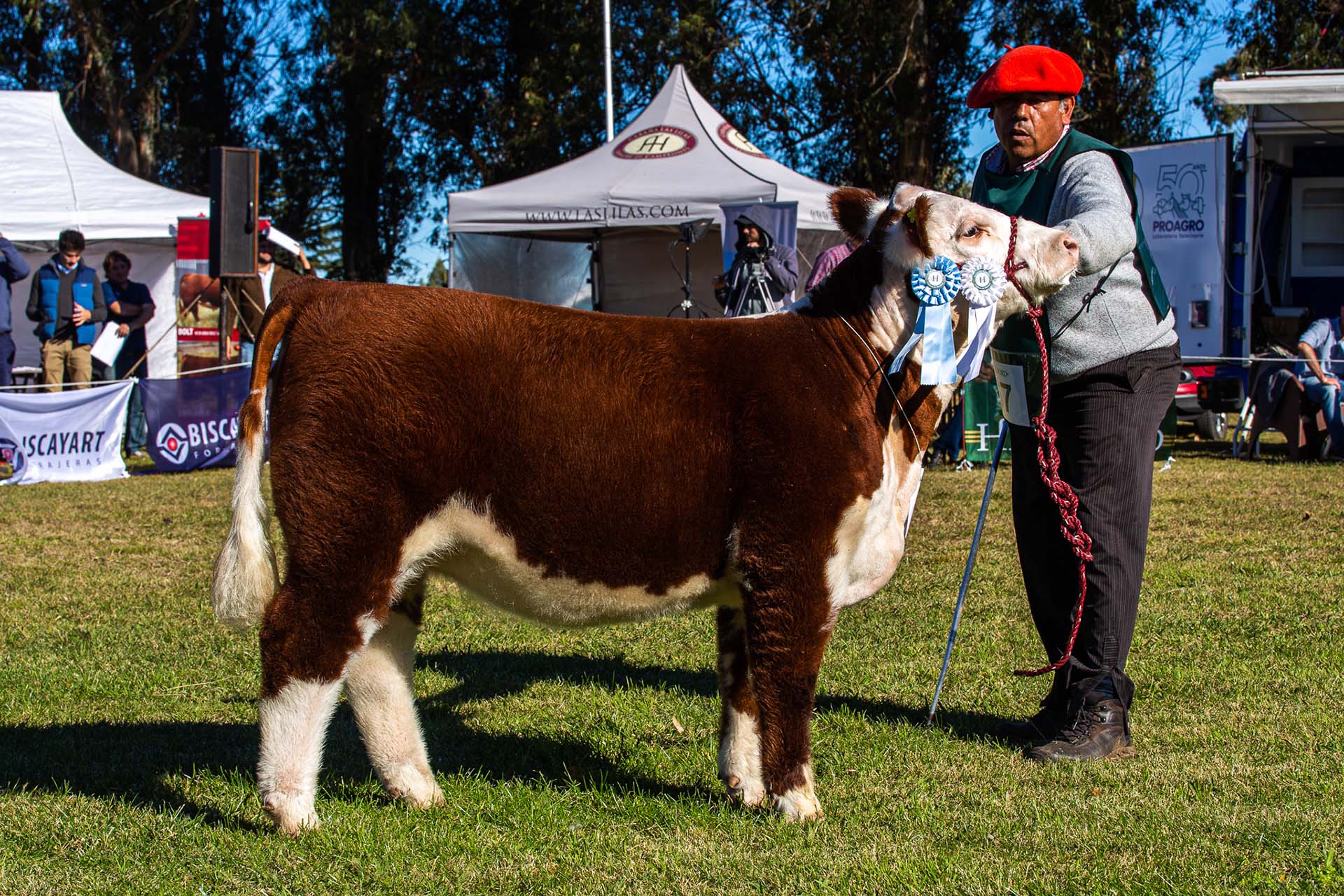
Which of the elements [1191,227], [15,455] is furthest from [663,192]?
[15,455]

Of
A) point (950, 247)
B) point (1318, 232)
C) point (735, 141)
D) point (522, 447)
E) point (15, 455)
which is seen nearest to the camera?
point (522, 447)

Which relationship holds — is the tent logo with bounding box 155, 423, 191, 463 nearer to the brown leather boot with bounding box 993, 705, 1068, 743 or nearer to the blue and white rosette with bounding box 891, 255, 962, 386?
the brown leather boot with bounding box 993, 705, 1068, 743

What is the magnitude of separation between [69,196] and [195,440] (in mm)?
5031

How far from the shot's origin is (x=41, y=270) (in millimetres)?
13461

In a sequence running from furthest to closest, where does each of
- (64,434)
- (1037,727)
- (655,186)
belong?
(655,186) → (64,434) → (1037,727)

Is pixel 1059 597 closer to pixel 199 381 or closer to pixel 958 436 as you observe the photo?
pixel 958 436

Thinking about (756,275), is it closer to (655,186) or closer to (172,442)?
(655,186)

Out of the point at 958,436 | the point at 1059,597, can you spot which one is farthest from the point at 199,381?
the point at 1059,597

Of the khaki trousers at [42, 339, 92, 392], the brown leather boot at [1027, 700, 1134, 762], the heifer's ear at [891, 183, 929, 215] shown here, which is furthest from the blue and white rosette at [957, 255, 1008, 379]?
the khaki trousers at [42, 339, 92, 392]

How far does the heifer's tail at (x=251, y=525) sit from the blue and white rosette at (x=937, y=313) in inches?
71.6

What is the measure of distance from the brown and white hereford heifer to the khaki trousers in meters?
11.3

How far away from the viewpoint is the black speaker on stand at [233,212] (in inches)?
498

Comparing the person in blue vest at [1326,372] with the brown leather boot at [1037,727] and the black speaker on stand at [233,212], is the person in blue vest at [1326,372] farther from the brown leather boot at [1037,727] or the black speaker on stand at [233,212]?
the black speaker on stand at [233,212]

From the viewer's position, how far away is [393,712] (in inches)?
150
